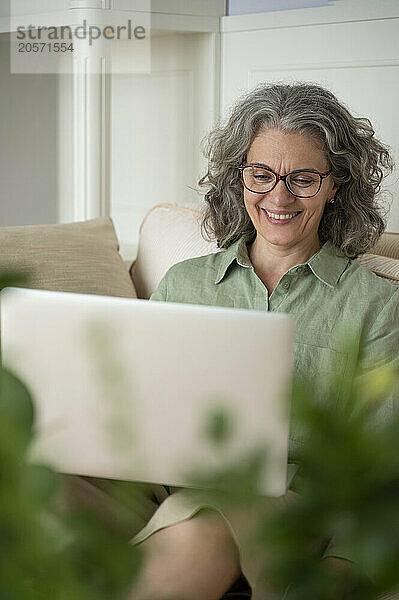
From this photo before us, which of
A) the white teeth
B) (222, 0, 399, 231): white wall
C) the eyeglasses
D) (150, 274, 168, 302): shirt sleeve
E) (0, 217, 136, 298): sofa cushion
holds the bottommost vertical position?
(150, 274, 168, 302): shirt sleeve

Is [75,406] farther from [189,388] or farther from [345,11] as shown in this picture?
[345,11]

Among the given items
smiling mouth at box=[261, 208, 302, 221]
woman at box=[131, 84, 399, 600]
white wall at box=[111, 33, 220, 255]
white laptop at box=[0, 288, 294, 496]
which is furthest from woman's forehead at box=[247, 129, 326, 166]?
white wall at box=[111, 33, 220, 255]

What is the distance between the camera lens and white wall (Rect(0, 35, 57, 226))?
11.5ft

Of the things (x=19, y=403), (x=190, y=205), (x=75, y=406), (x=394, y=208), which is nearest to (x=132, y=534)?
(x=19, y=403)

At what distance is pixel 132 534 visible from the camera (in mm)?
256

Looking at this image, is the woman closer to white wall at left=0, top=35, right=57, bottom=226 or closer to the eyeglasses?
the eyeglasses

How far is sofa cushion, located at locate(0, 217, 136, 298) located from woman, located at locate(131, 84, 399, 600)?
15cm

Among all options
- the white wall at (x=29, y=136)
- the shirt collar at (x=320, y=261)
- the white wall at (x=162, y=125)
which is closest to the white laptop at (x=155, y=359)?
the shirt collar at (x=320, y=261)

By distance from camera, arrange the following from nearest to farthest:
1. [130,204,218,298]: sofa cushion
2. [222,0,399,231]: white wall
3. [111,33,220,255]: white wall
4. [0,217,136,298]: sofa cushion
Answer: [0,217,136,298]: sofa cushion → [130,204,218,298]: sofa cushion → [222,0,399,231]: white wall → [111,33,220,255]: white wall

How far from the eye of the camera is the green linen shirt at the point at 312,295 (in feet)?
5.42

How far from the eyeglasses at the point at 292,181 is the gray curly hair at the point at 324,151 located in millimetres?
56

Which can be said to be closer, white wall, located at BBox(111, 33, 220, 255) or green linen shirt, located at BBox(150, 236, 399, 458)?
green linen shirt, located at BBox(150, 236, 399, 458)

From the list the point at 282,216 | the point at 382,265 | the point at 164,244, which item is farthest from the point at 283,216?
the point at 164,244

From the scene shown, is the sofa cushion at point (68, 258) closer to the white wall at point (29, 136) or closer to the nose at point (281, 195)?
the nose at point (281, 195)
